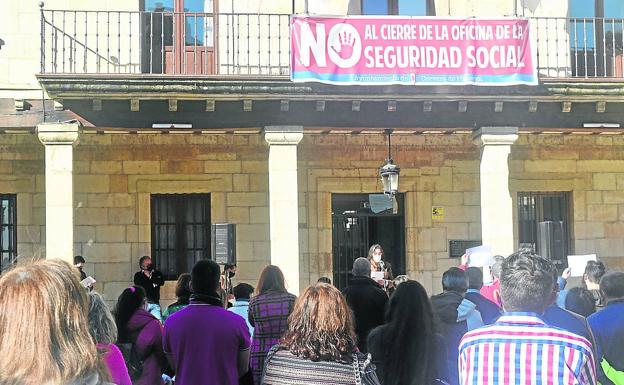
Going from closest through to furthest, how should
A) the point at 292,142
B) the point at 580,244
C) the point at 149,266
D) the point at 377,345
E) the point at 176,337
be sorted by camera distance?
the point at 377,345 → the point at 176,337 → the point at 292,142 → the point at 149,266 → the point at 580,244

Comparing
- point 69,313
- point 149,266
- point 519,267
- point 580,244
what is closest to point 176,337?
point 519,267

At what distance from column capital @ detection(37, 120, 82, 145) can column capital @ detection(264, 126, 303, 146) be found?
111 inches

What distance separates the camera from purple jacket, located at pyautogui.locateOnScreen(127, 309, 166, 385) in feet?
16.4

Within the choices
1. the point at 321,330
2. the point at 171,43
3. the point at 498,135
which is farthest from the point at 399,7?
the point at 321,330

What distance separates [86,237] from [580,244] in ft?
29.3

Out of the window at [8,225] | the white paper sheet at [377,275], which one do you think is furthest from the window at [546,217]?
the window at [8,225]

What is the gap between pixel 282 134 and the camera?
435 inches

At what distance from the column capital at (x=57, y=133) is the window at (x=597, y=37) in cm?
856

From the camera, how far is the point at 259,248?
42.9ft

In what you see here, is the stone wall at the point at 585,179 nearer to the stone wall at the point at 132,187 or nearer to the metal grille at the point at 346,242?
the metal grille at the point at 346,242

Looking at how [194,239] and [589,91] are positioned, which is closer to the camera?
[589,91]

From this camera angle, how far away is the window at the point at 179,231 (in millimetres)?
13164

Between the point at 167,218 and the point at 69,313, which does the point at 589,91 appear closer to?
the point at 167,218

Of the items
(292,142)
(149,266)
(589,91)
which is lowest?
(149,266)
